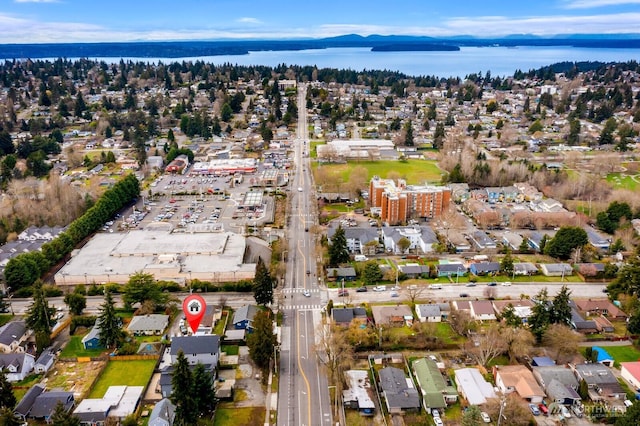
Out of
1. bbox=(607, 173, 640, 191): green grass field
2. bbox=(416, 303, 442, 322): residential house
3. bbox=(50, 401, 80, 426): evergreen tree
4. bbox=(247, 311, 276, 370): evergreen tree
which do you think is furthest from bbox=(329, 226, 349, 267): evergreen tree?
bbox=(607, 173, 640, 191): green grass field

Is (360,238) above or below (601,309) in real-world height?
above

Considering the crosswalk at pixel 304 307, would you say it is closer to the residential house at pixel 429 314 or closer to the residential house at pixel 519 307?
the residential house at pixel 429 314

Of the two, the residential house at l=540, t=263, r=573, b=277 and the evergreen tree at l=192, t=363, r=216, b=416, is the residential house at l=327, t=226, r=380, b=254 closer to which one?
the residential house at l=540, t=263, r=573, b=277

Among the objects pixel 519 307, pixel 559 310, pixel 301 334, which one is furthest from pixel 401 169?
pixel 301 334

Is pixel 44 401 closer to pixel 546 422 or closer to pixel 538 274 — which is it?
pixel 546 422

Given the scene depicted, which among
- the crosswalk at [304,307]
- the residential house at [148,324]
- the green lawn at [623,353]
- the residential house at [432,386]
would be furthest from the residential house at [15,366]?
the green lawn at [623,353]

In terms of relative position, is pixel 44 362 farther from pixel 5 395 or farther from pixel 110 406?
pixel 110 406
